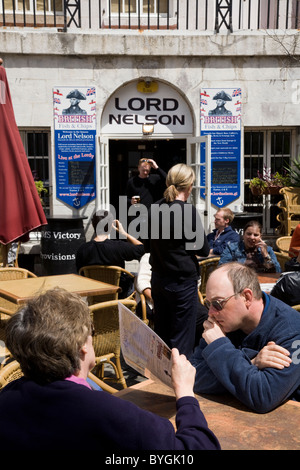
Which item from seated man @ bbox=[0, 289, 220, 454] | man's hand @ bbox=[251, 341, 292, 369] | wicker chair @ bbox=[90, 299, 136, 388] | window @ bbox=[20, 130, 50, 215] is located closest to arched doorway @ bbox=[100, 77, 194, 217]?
window @ bbox=[20, 130, 50, 215]

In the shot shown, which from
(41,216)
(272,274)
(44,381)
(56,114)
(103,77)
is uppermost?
(103,77)

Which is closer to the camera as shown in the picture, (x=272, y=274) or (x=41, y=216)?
(x=41, y=216)

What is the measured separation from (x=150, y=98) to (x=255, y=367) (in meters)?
7.72

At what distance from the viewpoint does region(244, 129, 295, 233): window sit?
952cm

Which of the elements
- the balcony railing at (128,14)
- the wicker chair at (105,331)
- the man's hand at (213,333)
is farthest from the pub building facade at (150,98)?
the man's hand at (213,333)

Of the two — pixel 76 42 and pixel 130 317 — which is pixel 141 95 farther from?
pixel 130 317

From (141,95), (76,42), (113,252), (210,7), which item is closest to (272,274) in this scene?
(113,252)

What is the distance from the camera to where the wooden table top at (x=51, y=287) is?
3.97 m

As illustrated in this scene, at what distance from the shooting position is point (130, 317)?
184 centimetres

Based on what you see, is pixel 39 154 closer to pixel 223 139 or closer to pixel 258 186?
pixel 223 139

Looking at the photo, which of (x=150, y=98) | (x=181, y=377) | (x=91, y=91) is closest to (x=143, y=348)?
(x=181, y=377)

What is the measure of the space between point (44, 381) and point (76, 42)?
819cm

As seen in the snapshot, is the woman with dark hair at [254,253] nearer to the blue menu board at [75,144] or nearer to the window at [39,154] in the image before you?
the blue menu board at [75,144]

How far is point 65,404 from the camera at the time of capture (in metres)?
1.43
